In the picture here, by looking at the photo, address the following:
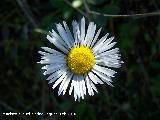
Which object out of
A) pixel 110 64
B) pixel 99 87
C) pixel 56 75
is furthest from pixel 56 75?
pixel 99 87

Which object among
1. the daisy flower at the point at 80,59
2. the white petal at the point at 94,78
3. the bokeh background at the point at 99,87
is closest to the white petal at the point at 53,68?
the daisy flower at the point at 80,59

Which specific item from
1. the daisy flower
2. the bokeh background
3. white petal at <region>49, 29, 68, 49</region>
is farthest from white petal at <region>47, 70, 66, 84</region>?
the bokeh background

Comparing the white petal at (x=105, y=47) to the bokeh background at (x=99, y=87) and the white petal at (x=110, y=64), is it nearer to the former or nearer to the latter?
the white petal at (x=110, y=64)

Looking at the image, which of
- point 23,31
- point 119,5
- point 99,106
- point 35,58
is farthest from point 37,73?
point 119,5

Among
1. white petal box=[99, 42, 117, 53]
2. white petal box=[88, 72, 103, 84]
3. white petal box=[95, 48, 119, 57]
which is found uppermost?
white petal box=[99, 42, 117, 53]

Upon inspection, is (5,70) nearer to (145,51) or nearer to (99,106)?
(99,106)

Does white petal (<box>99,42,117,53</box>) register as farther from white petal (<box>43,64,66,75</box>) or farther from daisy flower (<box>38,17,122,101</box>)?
white petal (<box>43,64,66,75</box>)
